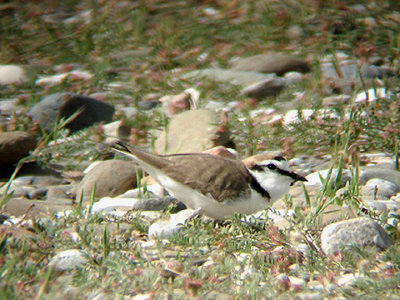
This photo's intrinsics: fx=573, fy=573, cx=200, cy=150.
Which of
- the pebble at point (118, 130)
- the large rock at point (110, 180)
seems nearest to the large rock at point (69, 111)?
the pebble at point (118, 130)

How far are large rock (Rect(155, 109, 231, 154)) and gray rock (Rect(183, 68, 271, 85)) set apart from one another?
163 centimetres

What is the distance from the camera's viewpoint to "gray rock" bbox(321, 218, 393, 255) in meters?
3.47

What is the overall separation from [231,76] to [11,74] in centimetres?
339

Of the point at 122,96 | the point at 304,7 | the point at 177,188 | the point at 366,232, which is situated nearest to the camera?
the point at 366,232

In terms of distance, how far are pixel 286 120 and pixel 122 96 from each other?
108 inches

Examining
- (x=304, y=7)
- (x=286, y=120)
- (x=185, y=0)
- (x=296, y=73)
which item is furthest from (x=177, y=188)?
(x=185, y=0)

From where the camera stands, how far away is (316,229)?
3.79 meters

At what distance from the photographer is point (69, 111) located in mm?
7312

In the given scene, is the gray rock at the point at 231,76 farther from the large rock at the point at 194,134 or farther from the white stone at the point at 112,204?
the white stone at the point at 112,204

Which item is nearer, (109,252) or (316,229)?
(109,252)

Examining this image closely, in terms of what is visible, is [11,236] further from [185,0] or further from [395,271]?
[185,0]

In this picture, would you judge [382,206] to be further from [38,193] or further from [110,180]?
[38,193]

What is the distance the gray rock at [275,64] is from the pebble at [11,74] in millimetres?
3300

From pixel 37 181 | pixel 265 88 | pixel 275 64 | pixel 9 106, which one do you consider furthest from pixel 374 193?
pixel 9 106
